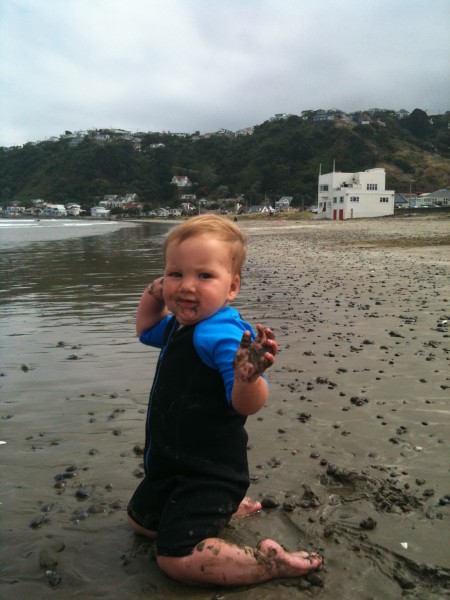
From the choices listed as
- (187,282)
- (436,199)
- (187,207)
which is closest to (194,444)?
(187,282)

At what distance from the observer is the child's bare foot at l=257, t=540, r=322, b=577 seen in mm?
2188

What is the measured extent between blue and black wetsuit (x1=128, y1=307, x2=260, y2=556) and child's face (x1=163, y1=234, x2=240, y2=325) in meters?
0.07

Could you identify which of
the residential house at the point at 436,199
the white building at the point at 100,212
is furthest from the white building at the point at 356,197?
the white building at the point at 100,212

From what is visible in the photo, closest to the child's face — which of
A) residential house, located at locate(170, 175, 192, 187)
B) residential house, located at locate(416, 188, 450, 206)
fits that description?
residential house, located at locate(416, 188, 450, 206)

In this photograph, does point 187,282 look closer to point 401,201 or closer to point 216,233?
point 216,233

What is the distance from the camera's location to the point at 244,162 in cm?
14600

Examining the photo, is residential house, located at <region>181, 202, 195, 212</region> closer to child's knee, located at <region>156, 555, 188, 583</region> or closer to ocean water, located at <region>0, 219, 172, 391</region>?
ocean water, located at <region>0, 219, 172, 391</region>

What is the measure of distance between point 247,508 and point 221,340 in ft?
3.66

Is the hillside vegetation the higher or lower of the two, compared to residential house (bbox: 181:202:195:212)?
higher

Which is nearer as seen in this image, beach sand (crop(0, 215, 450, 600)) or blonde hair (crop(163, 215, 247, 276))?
beach sand (crop(0, 215, 450, 600))

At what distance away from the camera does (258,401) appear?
2.07 metres

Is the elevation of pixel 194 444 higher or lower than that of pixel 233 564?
higher

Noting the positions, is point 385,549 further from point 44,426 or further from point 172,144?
point 172,144

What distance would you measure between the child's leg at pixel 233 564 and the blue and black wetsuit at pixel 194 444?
0.05 metres
